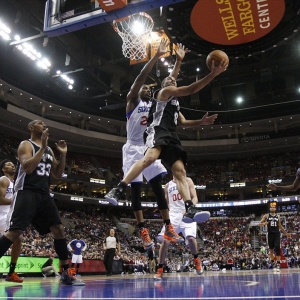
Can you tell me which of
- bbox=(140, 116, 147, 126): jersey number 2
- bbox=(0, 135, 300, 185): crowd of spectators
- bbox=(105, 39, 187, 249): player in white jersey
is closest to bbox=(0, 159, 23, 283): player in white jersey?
bbox=(105, 39, 187, 249): player in white jersey

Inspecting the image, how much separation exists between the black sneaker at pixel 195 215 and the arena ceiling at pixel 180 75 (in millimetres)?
11596

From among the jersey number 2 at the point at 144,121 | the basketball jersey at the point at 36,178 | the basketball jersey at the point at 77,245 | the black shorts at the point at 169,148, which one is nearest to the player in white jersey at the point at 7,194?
the basketball jersey at the point at 36,178

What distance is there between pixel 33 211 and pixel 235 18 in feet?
36.3

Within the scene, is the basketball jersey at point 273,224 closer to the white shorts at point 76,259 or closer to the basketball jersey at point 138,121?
the white shorts at point 76,259

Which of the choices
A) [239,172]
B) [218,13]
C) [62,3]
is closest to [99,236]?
[239,172]

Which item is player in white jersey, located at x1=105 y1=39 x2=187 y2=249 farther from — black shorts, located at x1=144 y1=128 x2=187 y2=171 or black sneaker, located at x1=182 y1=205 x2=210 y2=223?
black sneaker, located at x1=182 y1=205 x2=210 y2=223

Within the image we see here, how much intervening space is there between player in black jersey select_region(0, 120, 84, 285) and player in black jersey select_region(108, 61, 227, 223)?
803 millimetres

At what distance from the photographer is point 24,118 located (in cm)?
2819

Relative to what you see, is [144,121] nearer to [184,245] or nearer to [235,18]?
[235,18]

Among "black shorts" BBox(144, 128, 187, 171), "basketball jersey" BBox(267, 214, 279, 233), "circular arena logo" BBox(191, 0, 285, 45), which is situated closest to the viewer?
"black shorts" BBox(144, 128, 187, 171)

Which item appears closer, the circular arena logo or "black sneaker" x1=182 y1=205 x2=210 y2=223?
"black sneaker" x1=182 y1=205 x2=210 y2=223

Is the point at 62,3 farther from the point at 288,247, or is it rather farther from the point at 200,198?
the point at 200,198

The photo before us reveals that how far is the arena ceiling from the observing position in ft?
54.5

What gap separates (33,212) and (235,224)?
106 feet
